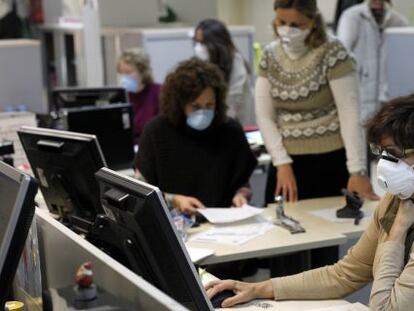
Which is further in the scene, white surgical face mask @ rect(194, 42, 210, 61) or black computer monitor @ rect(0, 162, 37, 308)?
white surgical face mask @ rect(194, 42, 210, 61)

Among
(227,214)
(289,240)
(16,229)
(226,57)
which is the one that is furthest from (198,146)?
(16,229)

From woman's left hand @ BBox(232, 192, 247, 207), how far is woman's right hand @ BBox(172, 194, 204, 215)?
0.57 ft

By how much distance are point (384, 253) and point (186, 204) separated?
3.98ft

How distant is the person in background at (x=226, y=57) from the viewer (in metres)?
4.74

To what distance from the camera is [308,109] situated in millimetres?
3246

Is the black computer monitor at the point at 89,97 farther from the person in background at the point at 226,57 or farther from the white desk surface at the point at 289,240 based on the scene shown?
the white desk surface at the point at 289,240

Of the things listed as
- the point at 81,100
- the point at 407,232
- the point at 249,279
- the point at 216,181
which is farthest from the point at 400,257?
the point at 81,100

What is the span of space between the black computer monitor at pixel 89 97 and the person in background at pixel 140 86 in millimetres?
578

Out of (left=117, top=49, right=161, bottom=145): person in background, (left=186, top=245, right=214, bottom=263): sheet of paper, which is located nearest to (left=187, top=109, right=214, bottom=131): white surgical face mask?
(left=186, top=245, right=214, bottom=263): sheet of paper

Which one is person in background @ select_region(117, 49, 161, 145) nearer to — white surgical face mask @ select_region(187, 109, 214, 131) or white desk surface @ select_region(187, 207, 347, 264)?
white surgical face mask @ select_region(187, 109, 214, 131)

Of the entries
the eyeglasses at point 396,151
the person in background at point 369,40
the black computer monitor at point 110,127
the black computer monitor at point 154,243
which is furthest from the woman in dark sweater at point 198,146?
the person in background at point 369,40

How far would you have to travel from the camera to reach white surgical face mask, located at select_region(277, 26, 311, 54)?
10.4 ft

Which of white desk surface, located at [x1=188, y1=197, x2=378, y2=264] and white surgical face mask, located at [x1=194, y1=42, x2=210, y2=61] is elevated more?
white surgical face mask, located at [x1=194, y1=42, x2=210, y2=61]

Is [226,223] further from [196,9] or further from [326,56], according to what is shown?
[196,9]
